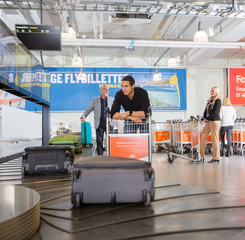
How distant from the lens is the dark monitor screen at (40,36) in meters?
6.22

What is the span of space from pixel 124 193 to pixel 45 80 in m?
6.17

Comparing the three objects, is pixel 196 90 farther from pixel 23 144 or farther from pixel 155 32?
pixel 23 144

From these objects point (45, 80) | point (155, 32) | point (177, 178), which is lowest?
point (177, 178)

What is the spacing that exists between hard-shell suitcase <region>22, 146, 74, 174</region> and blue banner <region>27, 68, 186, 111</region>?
10.6m

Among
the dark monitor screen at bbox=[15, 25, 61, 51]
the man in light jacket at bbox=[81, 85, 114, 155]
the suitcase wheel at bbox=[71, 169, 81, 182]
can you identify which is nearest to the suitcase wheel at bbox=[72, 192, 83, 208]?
the suitcase wheel at bbox=[71, 169, 81, 182]

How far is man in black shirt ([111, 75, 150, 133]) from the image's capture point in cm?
351

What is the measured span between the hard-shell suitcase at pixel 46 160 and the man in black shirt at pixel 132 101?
34.7 inches

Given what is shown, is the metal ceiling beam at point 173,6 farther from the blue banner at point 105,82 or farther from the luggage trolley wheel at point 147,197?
the blue banner at point 105,82

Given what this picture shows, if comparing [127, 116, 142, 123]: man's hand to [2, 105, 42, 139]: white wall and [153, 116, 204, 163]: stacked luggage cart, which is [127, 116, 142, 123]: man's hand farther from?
[153, 116, 204, 163]: stacked luggage cart

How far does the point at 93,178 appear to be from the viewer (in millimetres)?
1991

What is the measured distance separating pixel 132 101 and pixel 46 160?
143cm

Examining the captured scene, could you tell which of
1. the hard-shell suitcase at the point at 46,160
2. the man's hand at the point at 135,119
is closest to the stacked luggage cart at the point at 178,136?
the man's hand at the point at 135,119

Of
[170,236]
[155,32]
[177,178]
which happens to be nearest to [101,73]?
[155,32]

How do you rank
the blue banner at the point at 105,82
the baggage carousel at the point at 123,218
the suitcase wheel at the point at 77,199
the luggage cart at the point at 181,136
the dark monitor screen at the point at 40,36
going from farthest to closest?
1. the blue banner at the point at 105,82
2. the luggage cart at the point at 181,136
3. the dark monitor screen at the point at 40,36
4. the suitcase wheel at the point at 77,199
5. the baggage carousel at the point at 123,218
